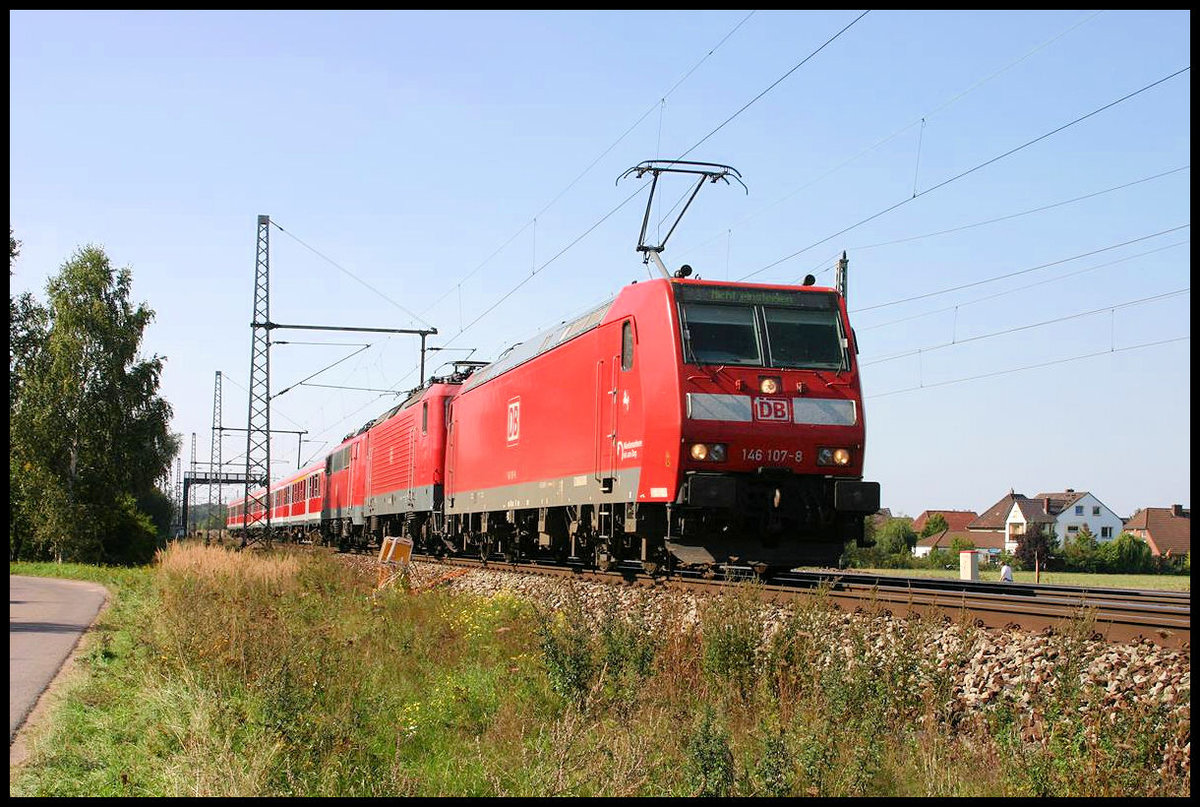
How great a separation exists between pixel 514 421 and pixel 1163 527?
7744 centimetres

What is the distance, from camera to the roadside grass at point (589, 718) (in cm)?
698

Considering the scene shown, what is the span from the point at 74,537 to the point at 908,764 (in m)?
41.9

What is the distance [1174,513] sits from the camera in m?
86.9

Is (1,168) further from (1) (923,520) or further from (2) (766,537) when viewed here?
(1) (923,520)

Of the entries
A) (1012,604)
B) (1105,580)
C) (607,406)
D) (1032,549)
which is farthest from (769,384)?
(1032,549)

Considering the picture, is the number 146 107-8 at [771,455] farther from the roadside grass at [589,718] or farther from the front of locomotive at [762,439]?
the roadside grass at [589,718]

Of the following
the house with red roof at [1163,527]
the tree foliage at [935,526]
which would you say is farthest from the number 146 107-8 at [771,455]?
the tree foliage at [935,526]

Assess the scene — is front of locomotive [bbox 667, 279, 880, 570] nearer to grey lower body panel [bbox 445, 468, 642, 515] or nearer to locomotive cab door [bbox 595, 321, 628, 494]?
grey lower body panel [bbox 445, 468, 642, 515]

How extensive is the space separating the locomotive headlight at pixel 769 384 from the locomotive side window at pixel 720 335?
0.25 meters

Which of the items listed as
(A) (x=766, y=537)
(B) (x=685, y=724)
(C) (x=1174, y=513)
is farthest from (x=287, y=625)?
(C) (x=1174, y=513)

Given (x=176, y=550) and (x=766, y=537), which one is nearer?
(x=766, y=537)

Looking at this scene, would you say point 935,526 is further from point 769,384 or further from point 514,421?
point 769,384

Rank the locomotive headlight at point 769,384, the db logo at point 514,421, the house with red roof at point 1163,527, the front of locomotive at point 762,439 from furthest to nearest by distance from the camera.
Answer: the house with red roof at point 1163,527 < the db logo at point 514,421 < the locomotive headlight at point 769,384 < the front of locomotive at point 762,439

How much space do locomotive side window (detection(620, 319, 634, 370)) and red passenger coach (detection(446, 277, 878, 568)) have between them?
2 cm
